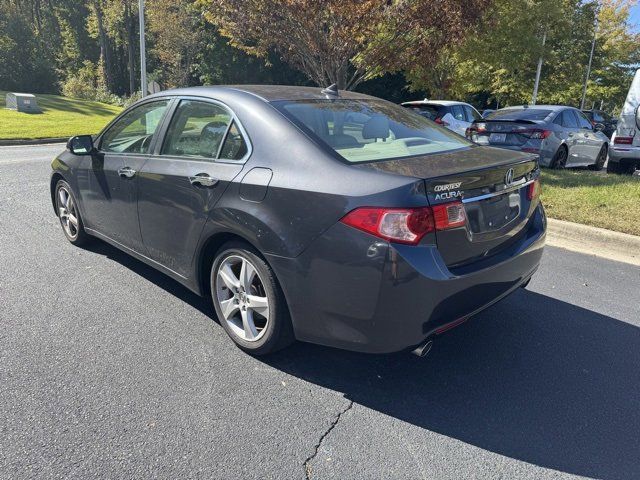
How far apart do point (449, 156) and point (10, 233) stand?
4.85 meters

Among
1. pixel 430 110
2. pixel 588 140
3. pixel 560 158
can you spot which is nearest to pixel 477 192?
pixel 560 158

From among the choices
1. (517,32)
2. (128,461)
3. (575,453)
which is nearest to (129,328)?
(128,461)

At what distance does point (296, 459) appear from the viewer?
7.64 ft

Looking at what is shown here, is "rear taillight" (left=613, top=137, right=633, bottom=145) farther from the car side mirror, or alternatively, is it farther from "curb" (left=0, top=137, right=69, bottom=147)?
"curb" (left=0, top=137, right=69, bottom=147)

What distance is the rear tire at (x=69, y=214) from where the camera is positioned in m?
4.89

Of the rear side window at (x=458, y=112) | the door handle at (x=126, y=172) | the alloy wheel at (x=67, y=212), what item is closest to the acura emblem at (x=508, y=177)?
the door handle at (x=126, y=172)

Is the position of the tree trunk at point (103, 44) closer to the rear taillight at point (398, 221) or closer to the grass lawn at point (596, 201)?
the grass lawn at point (596, 201)

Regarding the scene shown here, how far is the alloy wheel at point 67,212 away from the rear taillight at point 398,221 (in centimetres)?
353

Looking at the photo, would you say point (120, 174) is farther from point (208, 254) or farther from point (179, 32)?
point (179, 32)

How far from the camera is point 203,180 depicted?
3150 mm

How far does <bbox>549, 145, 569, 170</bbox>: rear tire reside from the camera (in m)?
9.65

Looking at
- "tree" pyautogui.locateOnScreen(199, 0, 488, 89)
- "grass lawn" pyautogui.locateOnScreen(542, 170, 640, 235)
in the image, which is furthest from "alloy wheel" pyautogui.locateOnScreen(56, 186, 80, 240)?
"tree" pyautogui.locateOnScreen(199, 0, 488, 89)

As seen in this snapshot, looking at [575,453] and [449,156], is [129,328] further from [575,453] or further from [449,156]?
A: [575,453]

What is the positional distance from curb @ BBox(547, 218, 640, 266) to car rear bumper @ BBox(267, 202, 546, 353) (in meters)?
3.29
